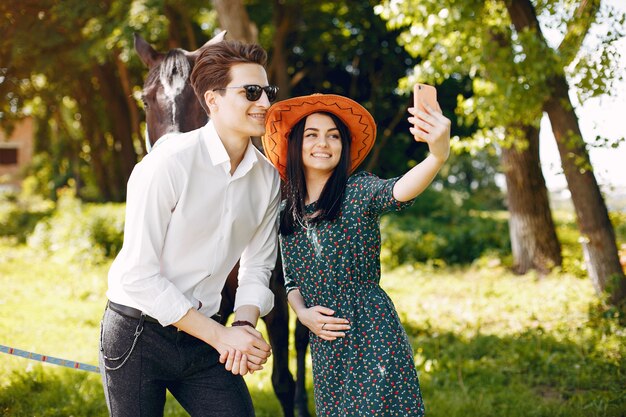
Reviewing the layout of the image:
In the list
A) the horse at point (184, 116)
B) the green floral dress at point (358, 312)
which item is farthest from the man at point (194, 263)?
the horse at point (184, 116)

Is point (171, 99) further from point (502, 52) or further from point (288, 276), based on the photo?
point (502, 52)

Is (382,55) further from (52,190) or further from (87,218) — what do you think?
(52,190)

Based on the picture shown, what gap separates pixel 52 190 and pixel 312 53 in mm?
17245

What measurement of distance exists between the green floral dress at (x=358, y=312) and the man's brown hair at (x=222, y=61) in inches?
24.2

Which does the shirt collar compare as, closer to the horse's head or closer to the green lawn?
the horse's head

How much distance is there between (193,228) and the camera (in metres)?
2.21

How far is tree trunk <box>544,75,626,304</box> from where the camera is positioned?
6.08 m

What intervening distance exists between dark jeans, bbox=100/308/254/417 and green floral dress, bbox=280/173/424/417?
39 centimetres

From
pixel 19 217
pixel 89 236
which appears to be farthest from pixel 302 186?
pixel 19 217

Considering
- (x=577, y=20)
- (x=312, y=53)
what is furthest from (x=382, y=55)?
(x=577, y=20)

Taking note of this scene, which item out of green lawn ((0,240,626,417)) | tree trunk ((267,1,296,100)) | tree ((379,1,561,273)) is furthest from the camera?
tree trunk ((267,1,296,100))

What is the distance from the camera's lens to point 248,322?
2.32 m

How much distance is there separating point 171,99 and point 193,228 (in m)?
1.32

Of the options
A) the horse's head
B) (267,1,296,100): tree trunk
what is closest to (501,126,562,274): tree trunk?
(267,1,296,100): tree trunk
